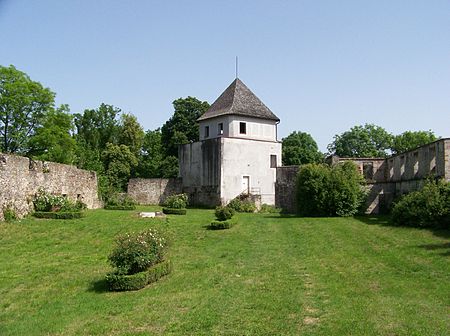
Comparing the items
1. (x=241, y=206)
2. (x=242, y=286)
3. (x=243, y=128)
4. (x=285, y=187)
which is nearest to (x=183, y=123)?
(x=243, y=128)

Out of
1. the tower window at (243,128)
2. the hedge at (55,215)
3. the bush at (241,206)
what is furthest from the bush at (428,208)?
the tower window at (243,128)

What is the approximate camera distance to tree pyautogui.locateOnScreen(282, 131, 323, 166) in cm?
6094

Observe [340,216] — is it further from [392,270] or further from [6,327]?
[6,327]

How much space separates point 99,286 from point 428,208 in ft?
43.6

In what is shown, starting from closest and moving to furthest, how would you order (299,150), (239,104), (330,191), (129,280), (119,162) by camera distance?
(129,280), (330,191), (239,104), (119,162), (299,150)

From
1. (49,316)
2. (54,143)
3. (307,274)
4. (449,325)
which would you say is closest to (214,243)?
(307,274)

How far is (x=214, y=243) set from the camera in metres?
17.5

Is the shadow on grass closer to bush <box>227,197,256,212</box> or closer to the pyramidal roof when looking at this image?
bush <box>227,197,256,212</box>

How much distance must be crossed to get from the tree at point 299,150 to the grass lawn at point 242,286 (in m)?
42.1

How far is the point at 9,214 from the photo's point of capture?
2045 centimetres

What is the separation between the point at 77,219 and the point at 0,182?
386 centimetres

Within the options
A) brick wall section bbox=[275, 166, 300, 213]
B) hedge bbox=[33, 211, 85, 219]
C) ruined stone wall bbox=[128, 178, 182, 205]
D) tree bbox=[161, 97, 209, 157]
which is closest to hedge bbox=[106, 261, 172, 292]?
hedge bbox=[33, 211, 85, 219]

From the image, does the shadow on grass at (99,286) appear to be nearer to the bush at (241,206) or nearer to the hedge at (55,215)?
the hedge at (55,215)

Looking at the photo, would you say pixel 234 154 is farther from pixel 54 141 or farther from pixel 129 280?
pixel 129 280
